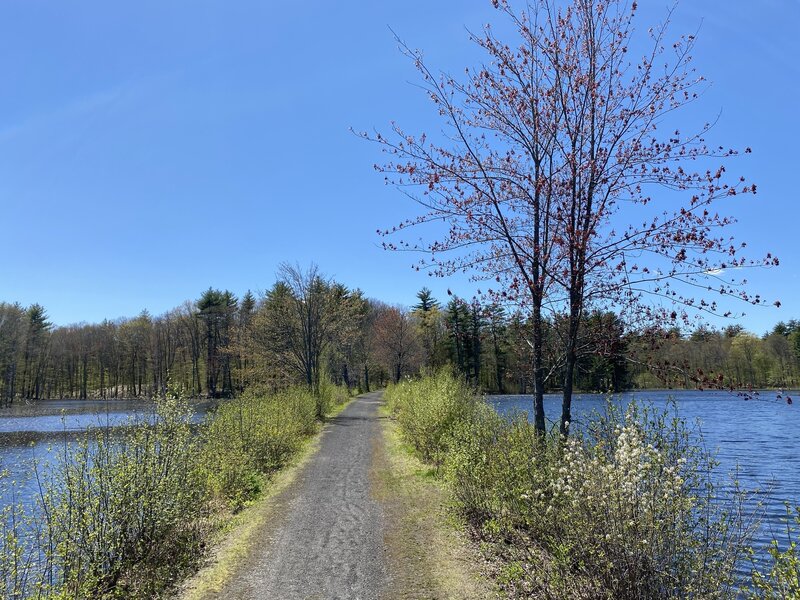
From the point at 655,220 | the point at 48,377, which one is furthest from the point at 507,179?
the point at 48,377

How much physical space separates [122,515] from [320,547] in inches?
100

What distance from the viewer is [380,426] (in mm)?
21703

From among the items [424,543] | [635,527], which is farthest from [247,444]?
[635,527]

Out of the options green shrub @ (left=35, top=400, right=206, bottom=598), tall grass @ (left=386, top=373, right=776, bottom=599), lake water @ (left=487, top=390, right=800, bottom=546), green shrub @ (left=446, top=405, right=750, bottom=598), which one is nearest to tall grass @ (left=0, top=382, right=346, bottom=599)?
green shrub @ (left=35, top=400, right=206, bottom=598)

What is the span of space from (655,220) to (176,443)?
7.13 meters

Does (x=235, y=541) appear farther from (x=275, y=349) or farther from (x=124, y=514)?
(x=275, y=349)

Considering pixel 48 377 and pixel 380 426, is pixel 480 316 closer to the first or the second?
pixel 380 426

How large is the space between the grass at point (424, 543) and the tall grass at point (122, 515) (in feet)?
9.08

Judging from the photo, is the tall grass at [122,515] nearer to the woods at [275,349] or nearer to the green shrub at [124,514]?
the green shrub at [124,514]

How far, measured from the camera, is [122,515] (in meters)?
6.27

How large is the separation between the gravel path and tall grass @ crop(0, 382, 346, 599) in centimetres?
101

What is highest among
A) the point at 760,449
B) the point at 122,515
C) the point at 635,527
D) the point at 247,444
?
the point at 635,527

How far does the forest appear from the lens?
2966cm

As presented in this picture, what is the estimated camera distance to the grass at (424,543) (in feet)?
18.2
